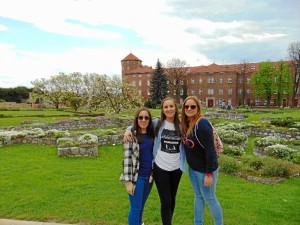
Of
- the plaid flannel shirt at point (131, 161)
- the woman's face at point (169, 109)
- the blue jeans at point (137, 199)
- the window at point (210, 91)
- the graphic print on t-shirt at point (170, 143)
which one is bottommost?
the blue jeans at point (137, 199)

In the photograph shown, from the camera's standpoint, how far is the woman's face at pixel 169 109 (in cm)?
451

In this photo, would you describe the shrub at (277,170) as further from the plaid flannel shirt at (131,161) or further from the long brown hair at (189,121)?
the plaid flannel shirt at (131,161)

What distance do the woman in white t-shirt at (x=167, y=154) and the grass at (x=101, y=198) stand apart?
129 cm

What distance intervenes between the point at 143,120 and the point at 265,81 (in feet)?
225

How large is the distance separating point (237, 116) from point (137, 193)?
33.6m

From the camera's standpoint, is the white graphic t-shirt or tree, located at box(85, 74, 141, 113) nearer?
the white graphic t-shirt

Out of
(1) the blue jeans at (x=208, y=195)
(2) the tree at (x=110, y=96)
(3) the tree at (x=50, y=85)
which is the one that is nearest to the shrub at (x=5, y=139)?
(1) the blue jeans at (x=208, y=195)

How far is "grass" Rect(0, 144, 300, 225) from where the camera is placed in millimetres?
5676

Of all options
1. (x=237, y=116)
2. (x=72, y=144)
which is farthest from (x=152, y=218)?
(x=237, y=116)

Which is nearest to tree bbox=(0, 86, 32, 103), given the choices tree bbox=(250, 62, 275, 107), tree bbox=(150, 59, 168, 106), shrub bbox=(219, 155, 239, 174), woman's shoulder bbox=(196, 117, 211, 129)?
tree bbox=(150, 59, 168, 106)

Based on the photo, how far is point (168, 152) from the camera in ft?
14.6

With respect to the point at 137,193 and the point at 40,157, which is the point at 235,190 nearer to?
the point at 137,193

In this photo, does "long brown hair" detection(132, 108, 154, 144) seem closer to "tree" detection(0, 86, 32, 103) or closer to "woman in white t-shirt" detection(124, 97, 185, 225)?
"woman in white t-shirt" detection(124, 97, 185, 225)

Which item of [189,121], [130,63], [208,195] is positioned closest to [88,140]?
[189,121]
